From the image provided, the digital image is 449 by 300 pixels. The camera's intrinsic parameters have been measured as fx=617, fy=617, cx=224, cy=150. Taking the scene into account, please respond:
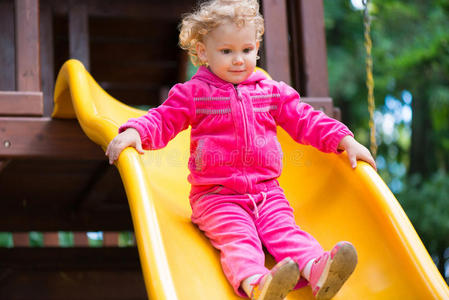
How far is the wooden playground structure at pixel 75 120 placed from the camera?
125 inches

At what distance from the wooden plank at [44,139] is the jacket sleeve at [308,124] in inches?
48.2

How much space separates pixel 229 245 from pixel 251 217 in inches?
7.4

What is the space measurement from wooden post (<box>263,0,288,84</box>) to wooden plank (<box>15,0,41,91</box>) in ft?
4.01

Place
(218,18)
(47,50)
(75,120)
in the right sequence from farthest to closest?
(47,50)
(75,120)
(218,18)

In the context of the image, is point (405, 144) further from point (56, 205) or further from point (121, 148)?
point (121, 148)

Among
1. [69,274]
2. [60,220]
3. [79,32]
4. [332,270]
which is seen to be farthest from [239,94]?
[60,220]

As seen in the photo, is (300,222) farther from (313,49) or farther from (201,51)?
(313,49)

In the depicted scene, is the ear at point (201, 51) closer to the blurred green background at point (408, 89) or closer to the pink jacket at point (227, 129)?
the pink jacket at point (227, 129)

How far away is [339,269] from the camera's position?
1778 millimetres

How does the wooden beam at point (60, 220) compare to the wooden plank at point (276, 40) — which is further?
the wooden beam at point (60, 220)

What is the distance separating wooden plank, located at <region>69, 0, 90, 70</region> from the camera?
4605mm

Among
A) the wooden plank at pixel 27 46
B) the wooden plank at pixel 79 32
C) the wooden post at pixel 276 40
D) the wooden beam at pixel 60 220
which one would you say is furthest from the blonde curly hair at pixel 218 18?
the wooden beam at pixel 60 220

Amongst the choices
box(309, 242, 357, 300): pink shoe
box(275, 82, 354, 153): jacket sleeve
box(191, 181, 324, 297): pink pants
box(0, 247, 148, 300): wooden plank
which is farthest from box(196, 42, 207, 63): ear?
box(0, 247, 148, 300): wooden plank

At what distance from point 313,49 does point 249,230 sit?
5.30ft
